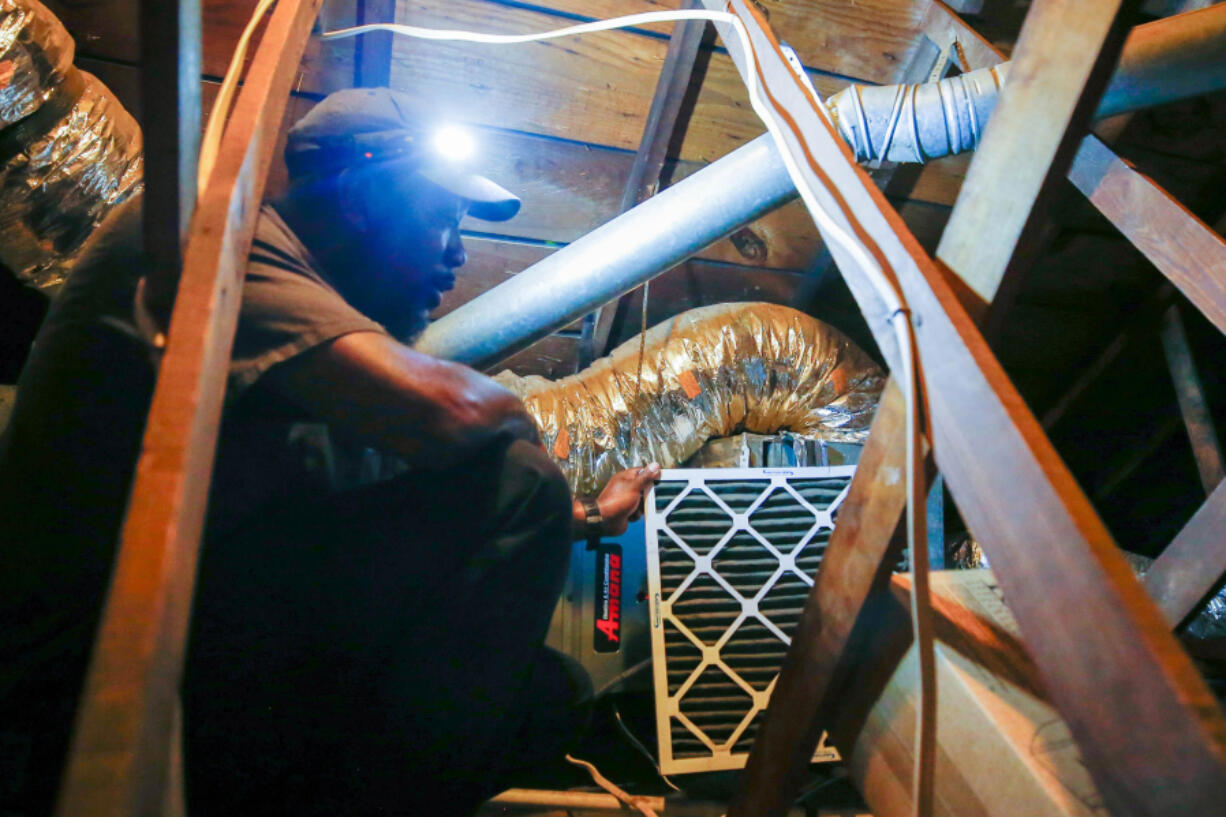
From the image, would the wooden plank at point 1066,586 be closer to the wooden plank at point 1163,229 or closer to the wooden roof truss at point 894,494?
the wooden roof truss at point 894,494

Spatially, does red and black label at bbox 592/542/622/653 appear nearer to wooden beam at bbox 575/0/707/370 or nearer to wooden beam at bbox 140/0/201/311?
wooden beam at bbox 575/0/707/370

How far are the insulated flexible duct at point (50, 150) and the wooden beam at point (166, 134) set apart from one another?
81cm

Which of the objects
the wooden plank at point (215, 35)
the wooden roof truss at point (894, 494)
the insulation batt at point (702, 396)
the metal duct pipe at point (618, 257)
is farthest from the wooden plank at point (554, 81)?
the wooden roof truss at point (894, 494)

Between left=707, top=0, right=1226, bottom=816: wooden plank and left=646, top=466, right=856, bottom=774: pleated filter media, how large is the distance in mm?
919

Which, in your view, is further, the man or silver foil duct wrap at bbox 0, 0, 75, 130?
silver foil duct wrap at bbox 0, 0, 75, 130

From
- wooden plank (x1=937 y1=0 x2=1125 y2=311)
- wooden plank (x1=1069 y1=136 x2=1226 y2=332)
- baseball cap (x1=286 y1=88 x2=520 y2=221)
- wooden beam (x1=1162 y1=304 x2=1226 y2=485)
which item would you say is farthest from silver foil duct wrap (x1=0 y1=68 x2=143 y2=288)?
wooden beam (x1=1162 y1=304 x2=1226 y2=485)

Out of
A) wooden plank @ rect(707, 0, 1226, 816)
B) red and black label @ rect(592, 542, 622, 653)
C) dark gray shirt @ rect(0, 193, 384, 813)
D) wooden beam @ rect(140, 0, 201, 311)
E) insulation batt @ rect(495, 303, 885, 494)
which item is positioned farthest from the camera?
insulation batt @ rect(495, 303, 885, 494)

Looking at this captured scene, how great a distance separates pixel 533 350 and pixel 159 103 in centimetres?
149

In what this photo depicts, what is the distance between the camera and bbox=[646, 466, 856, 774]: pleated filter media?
1231 mm

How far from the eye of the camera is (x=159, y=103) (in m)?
0.47

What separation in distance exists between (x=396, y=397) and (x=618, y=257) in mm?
687

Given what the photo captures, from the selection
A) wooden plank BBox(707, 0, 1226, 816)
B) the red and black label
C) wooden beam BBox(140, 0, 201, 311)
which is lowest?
the red and black label

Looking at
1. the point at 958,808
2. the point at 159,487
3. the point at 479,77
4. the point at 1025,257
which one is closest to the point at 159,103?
the point at 159,487

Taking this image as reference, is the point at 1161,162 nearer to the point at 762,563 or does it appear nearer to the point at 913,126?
the point at 913,126
